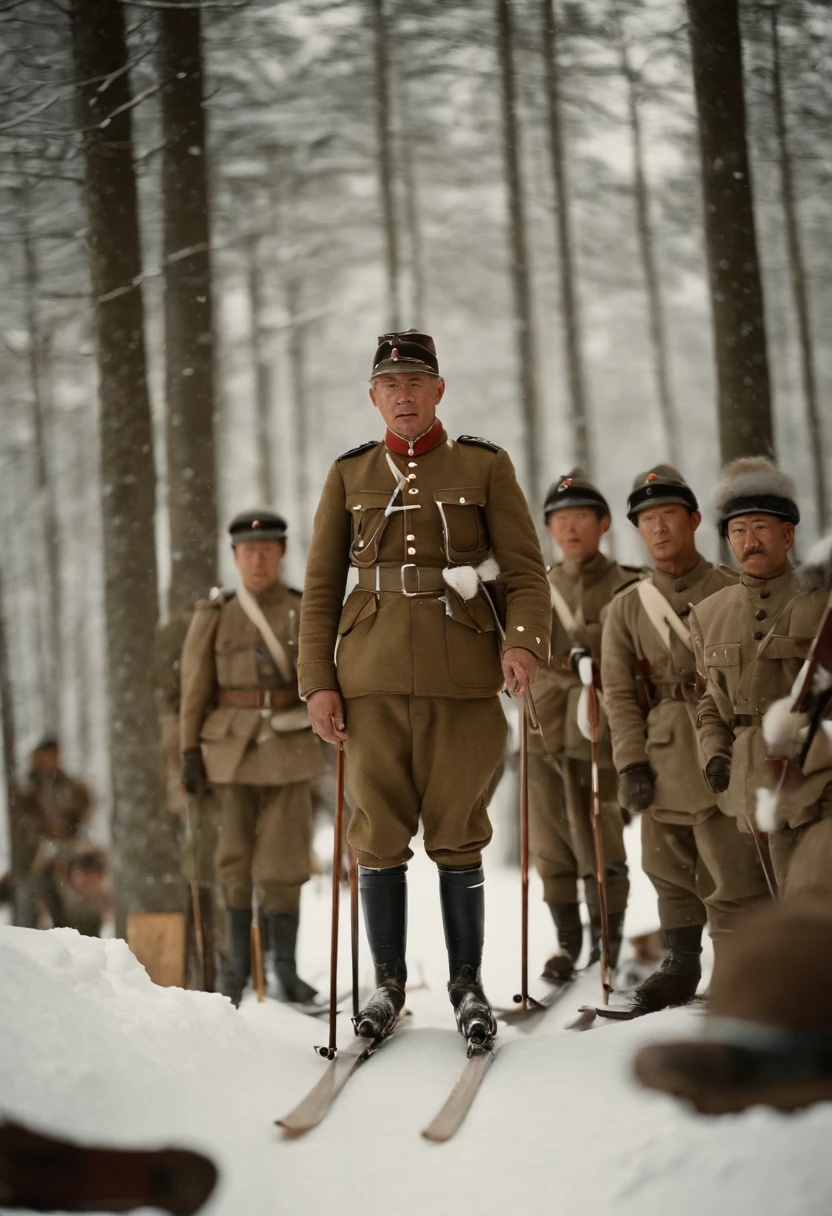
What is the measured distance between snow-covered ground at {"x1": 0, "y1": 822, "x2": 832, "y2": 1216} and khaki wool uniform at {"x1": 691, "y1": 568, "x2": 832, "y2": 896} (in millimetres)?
640

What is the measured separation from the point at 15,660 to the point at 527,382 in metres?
14.1

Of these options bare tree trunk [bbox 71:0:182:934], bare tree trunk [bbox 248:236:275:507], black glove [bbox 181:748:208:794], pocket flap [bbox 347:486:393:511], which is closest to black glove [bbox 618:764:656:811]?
pocket flap [bbox 347:486:393:511]

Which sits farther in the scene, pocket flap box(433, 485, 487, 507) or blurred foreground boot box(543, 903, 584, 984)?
blurred foreground boot box(543, 903, 584, 984)

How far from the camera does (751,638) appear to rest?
3.86 meters

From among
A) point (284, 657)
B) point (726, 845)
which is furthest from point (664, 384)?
point (726, 845)

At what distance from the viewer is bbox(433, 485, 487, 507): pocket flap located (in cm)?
370

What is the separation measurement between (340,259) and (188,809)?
10.2 metres

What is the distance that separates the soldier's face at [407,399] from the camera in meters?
3.70

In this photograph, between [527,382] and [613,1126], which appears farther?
[527,382]

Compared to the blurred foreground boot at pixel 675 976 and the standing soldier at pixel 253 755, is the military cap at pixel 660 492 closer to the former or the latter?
the blurred foreground boot at pixel 675 976

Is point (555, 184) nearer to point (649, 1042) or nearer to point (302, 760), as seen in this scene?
point (302, 760)

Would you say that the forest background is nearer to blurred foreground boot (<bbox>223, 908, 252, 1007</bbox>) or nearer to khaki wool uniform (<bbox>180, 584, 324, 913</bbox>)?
blurred foreground boot (<bbox>223, 908, 252, 1007</bbox>)

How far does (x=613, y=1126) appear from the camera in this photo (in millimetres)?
2451

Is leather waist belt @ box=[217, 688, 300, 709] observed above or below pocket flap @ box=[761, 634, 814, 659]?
below
